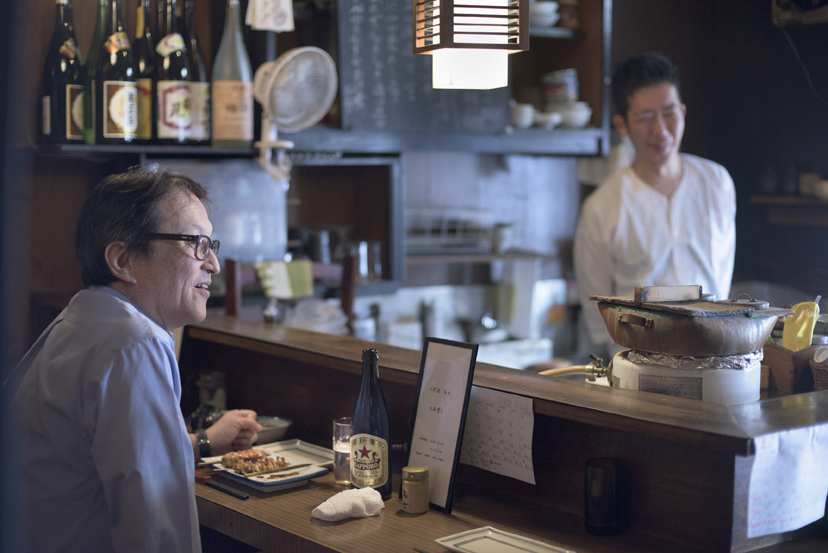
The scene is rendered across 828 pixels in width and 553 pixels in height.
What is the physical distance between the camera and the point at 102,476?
47.9 inches

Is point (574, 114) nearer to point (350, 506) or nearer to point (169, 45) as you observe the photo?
point (169, 45)

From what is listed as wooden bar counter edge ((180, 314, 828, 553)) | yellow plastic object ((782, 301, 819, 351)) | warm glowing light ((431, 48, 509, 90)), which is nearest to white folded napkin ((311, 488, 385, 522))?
wooden bar counter edge ((180, 314, 828, 553))

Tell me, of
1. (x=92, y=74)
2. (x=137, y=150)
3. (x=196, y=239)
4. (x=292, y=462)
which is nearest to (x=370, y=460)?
(x=292, y=462)

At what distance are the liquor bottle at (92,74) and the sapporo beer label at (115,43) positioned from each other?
0.09 metres

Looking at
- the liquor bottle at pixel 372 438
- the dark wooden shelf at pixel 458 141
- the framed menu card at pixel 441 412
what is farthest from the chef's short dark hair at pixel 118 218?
the dark wooden shelf at pixel 458 141

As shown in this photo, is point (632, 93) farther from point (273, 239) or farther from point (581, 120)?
point (273, 239)

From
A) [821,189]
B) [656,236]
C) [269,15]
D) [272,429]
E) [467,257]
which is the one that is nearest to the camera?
[272,429]

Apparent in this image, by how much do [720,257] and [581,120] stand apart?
2.96ft

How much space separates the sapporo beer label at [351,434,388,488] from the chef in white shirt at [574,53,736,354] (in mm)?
1450

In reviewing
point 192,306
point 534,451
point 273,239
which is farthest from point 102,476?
point 273,239

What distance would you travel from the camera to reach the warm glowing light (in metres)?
1.44

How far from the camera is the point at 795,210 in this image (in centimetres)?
372

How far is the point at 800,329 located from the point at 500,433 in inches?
26.0

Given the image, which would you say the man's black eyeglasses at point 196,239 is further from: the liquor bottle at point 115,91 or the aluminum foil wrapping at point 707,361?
the liquor bottle at point 115,91
